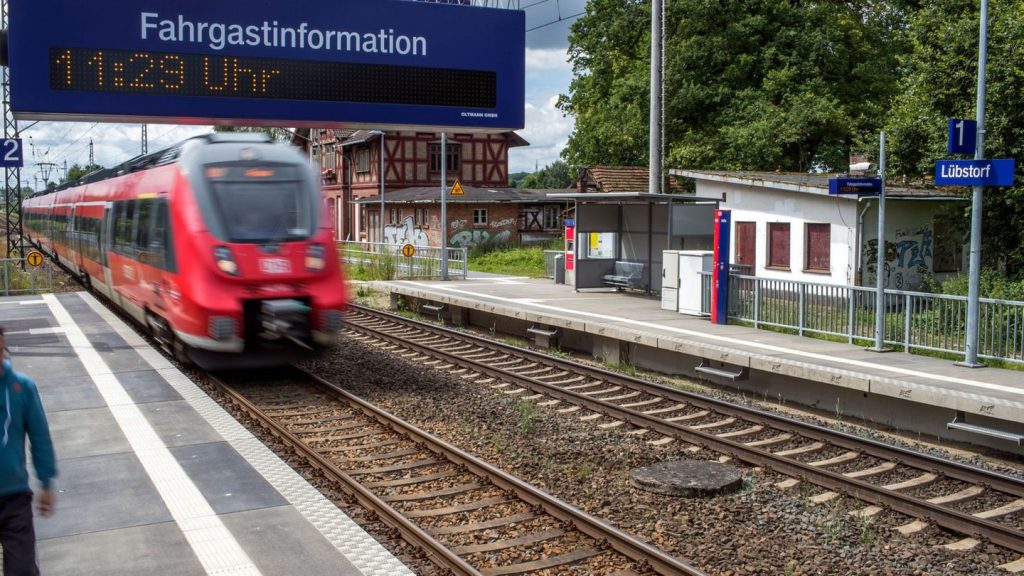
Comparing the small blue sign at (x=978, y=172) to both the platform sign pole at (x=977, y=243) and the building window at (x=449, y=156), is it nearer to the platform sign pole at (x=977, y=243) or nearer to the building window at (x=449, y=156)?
the platform sign pole at (x=977, y=243)

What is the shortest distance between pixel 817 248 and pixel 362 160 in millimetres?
35199

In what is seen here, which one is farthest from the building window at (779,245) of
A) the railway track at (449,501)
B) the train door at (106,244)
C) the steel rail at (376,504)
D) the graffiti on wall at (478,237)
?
the graffiti on wall at (478,237)

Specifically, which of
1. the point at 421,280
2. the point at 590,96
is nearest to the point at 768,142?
the point at 590,96

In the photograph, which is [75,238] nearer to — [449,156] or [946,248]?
[946,248]

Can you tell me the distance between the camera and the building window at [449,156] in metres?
51.0

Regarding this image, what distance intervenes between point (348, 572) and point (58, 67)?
434 inches

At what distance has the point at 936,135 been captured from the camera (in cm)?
1755

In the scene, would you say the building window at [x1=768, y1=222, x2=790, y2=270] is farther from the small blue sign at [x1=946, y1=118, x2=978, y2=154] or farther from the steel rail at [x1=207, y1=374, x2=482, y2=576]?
the steel rail at [x1=207, y1=374, x2=482, y2=576]

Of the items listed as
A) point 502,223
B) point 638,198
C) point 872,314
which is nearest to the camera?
point 872,314

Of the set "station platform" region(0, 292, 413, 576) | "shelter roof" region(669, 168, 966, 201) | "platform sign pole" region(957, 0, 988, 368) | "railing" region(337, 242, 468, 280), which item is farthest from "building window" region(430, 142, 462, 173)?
"platform sign pole" region(957, 0, 988, 368)

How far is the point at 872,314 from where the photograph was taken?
44.3 ft

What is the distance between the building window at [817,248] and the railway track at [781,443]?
9.10 m

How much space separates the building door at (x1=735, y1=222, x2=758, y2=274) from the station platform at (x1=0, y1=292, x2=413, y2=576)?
14.8 meters

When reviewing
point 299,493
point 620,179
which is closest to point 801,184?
point 620,179
